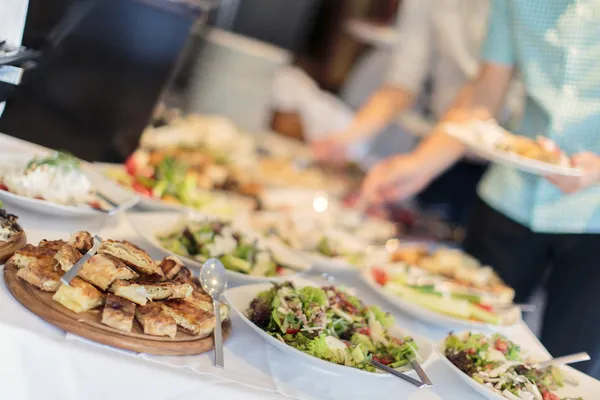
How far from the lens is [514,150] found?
2139 mm

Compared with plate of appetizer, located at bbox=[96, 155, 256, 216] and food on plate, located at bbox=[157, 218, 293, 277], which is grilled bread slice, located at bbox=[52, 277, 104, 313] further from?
plate of appetizer, located at bbox=[96, 155, 256, 216]

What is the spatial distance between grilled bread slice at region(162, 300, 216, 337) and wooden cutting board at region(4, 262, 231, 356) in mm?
18

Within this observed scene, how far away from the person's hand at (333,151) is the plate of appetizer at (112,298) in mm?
2133

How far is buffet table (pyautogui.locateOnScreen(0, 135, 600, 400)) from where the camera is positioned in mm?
1222

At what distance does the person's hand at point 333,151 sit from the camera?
347 centimetres

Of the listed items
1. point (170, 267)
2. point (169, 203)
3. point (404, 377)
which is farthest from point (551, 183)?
point (170, 267)

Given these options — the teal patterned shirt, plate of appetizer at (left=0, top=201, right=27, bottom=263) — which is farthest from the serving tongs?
the teal patterned shirt

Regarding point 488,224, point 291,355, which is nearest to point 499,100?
point 488,224

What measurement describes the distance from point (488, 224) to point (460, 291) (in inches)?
20.2

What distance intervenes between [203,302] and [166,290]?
0.36 ft

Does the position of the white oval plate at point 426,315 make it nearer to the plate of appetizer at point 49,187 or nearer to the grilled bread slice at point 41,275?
the plate of appetizer at point 49,187

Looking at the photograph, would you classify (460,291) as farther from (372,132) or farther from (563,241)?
(372,132)

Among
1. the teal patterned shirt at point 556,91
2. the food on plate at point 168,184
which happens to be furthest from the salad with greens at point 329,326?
the teal patterned shirt at point 556,91

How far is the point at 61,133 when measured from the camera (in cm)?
229
